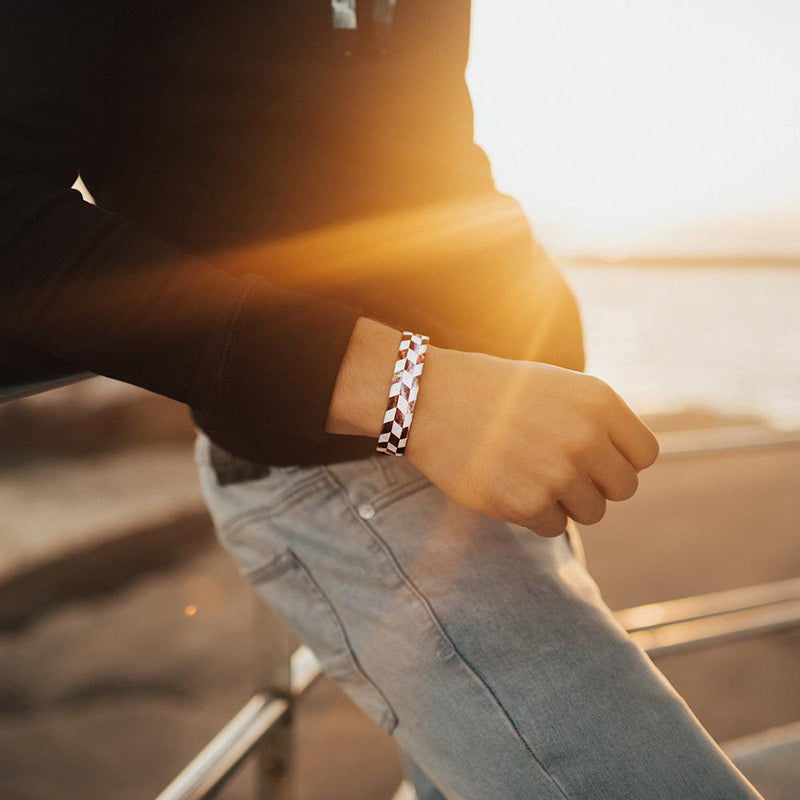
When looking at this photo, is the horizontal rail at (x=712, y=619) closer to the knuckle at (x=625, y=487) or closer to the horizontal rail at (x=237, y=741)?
the horizontal rail at (x=237, y=741)

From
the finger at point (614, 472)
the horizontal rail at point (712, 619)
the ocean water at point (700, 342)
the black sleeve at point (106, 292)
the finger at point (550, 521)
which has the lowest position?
the ocean water at point (700, 342)

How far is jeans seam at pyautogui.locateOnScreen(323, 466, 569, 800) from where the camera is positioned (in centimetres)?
56

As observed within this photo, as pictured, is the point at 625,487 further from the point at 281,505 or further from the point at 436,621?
the point at 281,505

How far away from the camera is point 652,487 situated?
4629 millimetres

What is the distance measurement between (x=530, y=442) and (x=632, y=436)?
0.26 feet

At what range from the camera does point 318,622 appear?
27.5 inches

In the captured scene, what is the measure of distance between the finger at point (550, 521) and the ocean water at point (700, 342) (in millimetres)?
555

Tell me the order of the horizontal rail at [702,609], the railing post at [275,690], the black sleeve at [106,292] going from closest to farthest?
the black sleeve at [106,292]
the railing post at [275,690]
the horizontal rail at [702,609]

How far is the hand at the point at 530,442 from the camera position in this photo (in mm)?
518

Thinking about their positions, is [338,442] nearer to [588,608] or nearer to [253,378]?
[253,378]

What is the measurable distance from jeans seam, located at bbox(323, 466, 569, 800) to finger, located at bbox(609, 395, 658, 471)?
0.22m

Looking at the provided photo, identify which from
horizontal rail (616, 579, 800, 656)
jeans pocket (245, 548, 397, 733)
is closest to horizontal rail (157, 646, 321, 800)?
jeans pocket (245, 548, 397, 733)

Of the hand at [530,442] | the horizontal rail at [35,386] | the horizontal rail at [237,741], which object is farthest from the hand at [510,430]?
the horizontal rail at [237,741]

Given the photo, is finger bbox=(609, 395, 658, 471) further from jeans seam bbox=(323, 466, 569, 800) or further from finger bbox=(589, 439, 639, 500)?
jeans seam bbox=(323, 466, 569, 800)
